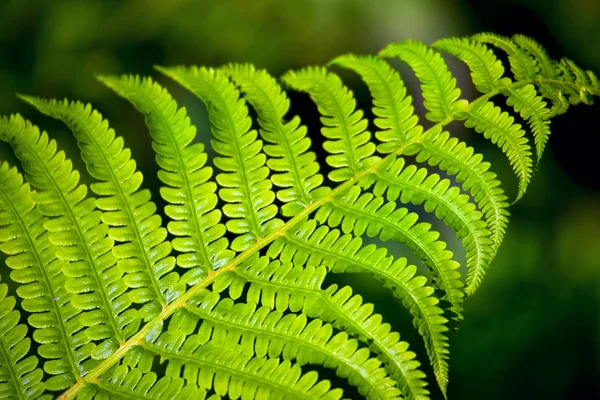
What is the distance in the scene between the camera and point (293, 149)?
1239mm

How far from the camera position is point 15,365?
40.4 inches

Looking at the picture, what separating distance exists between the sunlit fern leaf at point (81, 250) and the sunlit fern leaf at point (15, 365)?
9cm

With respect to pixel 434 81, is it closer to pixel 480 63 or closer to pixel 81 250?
pixel 480 63

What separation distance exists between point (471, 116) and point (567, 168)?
1.65 meters

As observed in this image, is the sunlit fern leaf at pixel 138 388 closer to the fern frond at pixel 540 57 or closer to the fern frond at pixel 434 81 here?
the fern frond at pixel 434 81

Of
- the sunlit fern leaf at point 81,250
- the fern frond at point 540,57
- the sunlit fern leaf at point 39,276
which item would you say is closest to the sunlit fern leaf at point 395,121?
the fern frond at point 540,57

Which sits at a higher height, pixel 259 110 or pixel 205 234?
pixel 259 110

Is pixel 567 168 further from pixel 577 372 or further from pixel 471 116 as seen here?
pixel 471 116

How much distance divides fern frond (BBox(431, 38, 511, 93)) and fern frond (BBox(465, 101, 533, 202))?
74 mm

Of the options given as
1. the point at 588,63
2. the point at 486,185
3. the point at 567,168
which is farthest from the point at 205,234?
the point at 588,63

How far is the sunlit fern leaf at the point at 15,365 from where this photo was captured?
3.34ft

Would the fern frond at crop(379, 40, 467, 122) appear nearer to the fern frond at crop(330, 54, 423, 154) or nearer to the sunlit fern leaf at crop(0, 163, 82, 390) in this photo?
the fern frond at crop(330, 54, 423, 154)

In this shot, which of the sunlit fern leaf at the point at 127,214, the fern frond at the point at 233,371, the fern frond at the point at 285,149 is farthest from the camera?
the fern frond at the point at 285,149

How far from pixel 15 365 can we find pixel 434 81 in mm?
1133
